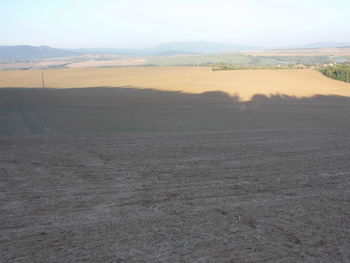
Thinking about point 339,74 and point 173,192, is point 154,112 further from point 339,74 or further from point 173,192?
point 339,74

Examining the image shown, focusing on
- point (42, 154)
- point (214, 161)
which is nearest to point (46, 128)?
point (42, 154)

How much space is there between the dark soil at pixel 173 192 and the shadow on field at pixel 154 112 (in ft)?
1.02

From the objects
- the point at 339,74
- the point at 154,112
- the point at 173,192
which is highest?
the point at 173,192

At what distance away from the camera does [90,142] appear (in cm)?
1280

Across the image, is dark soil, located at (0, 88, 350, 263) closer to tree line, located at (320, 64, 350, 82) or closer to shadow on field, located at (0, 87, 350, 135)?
shadow on field, located at (0, 87, 350, 135)

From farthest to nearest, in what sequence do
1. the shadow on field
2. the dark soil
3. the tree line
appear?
1. the tree line
2. the shadow on field
3. the dark soil

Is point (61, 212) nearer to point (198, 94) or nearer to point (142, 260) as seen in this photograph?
point (142, 260)

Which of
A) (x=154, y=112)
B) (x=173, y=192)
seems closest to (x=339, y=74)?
(x=154, y=112)

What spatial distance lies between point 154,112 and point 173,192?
1358 centimetres

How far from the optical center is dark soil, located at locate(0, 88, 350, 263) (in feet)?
18.1

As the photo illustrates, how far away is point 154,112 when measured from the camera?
2112 centimetres

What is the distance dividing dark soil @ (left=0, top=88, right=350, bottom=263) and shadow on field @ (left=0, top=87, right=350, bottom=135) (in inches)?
12.3

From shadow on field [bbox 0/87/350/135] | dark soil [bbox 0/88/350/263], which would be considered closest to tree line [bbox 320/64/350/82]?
shadow on field [bbox 0/87/350/135]

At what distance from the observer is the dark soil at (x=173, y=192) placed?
552 centimetres
